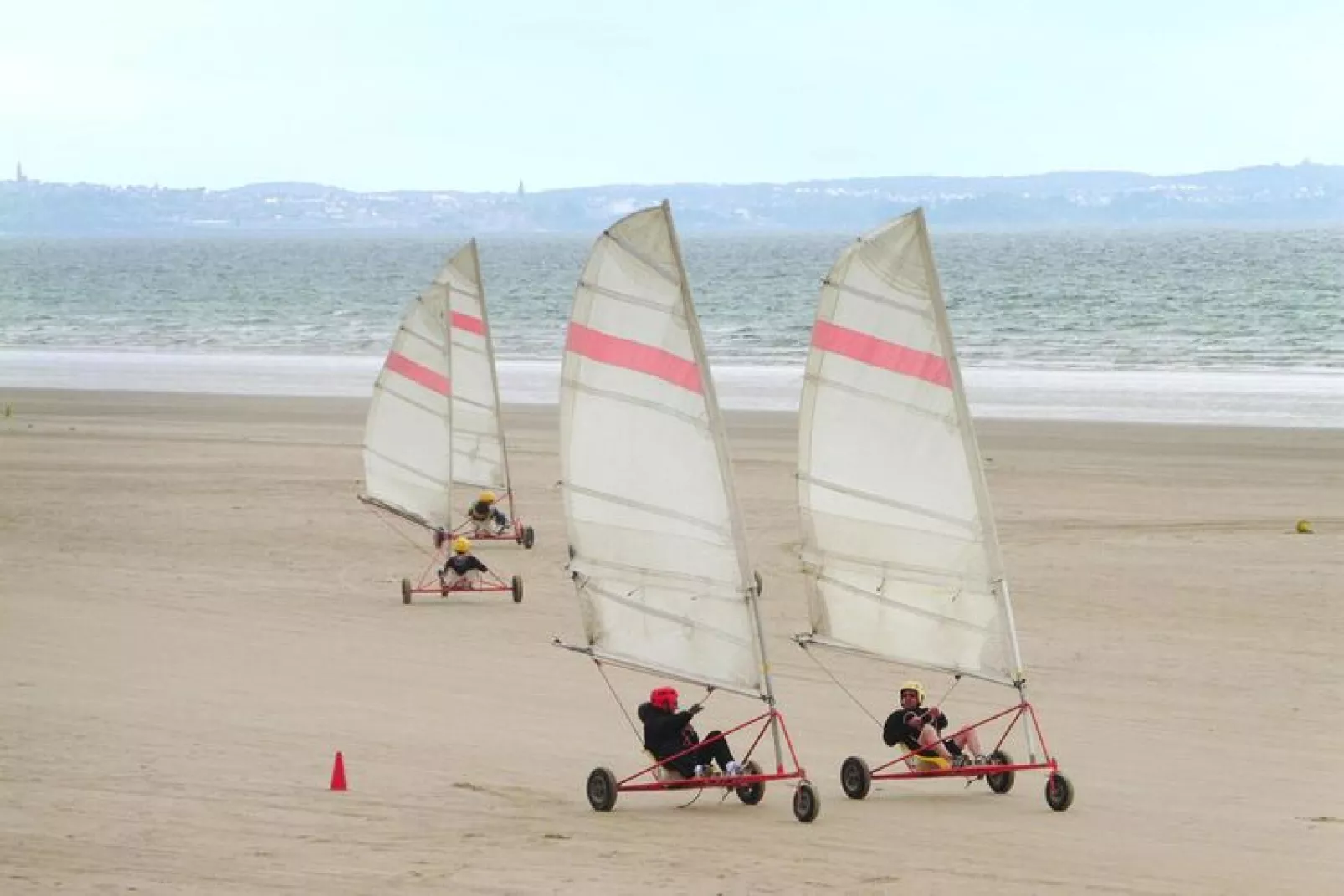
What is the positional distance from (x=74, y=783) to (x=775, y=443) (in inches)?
1050

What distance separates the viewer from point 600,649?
14742 mm

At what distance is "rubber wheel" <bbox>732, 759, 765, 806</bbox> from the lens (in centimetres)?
1414

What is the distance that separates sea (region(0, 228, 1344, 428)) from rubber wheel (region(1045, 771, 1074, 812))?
3093cm

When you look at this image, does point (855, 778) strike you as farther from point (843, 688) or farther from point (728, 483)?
point (843, 688)

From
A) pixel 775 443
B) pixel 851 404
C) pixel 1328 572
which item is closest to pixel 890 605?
pixel 851 404

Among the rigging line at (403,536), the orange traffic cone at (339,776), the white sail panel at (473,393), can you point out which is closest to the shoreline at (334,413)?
the rigging line at (403,536)

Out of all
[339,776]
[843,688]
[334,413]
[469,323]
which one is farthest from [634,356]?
[334,413]

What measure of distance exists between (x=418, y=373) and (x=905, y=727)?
14.4 metres

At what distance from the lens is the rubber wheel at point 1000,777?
14680 millimetres

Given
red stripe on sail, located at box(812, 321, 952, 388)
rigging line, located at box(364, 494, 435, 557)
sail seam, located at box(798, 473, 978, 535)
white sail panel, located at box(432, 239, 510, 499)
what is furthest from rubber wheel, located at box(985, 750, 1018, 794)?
white sail panel, located at box(432, 239, 510, 499)

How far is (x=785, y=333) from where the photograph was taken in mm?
81625

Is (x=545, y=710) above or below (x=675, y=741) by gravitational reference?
below

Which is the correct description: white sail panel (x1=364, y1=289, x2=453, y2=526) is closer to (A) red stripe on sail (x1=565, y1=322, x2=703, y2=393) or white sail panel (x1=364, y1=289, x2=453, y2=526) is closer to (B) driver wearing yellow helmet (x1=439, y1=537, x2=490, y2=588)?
(B) driver wearing yellow helmet (x1=439, y1=537, x2=490, y2=588)

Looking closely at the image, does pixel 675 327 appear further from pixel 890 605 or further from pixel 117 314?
pixel 117 314
